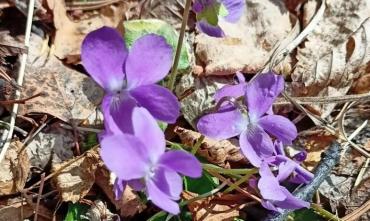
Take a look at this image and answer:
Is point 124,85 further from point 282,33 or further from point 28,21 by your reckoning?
point 282,33

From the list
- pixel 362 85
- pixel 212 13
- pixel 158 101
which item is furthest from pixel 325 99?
pixel 158 101

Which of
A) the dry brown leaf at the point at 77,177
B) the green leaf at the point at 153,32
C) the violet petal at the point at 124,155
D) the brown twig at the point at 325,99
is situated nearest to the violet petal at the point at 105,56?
the violet petal at the point at 124,155

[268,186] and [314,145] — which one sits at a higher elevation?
[268,186]

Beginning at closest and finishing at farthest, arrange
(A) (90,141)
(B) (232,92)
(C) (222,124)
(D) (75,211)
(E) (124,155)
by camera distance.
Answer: (E) (124,155) < (C) (222,124) < (B) (232,92) < (D) (75,211) < (A) (90,141)

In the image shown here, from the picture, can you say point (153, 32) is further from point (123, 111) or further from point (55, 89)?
point (123, 111)

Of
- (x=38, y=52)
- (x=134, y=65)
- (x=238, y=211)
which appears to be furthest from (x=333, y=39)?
(x=134, y=65)

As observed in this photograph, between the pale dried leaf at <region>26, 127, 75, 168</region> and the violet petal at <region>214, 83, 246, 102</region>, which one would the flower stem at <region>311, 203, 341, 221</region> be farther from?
the pale dried leaf at <region>26, 127, 75, 168</region>
